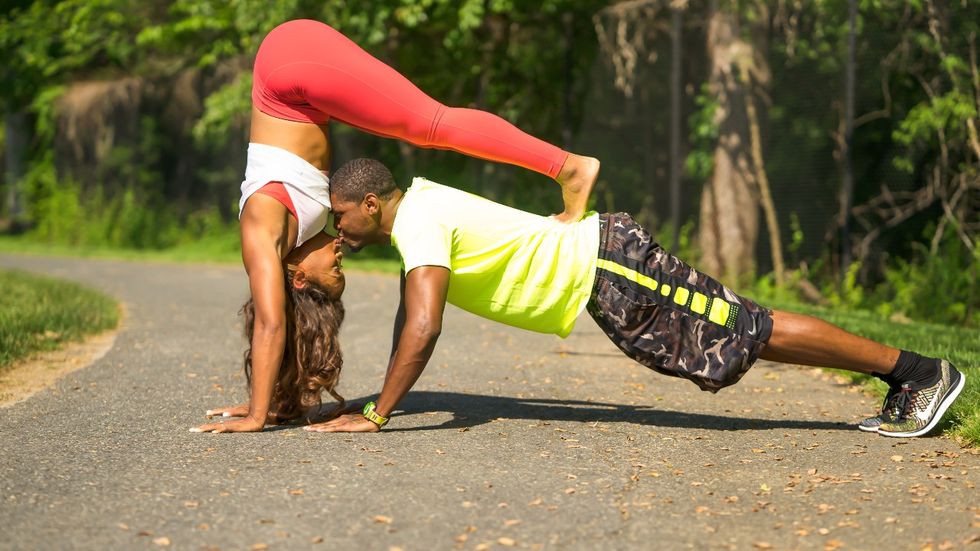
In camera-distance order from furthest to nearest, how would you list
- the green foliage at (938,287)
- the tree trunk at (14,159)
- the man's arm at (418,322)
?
the tree trunk at (14,159) < the green foliage at (938,287) < the man's arm at (418,322)

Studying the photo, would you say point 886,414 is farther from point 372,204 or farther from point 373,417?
point 372,204

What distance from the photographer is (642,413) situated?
5.80 metres

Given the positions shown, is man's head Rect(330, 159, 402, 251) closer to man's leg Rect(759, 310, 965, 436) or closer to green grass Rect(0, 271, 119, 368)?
man's leg Rect(759, 310, 965, 436)

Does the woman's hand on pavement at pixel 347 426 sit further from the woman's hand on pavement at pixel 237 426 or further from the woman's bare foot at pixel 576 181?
the woman's bare foot at pixel 576 181

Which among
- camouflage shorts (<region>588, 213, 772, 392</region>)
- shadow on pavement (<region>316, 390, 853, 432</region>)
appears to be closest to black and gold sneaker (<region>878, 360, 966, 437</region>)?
shadow on pavement (<region>316, 390, 853, 432</region>)

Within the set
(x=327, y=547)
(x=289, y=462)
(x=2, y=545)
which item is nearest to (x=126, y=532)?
(x=2, y=545)

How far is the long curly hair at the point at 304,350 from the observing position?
5328 millimetres

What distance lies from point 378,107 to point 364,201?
476 millimetres

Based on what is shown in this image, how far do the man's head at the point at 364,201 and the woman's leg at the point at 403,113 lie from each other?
0.92ft

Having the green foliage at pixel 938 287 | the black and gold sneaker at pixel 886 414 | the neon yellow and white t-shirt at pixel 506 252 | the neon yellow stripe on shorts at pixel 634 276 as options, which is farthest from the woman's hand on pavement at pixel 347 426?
the green foliage at pixel 938 287

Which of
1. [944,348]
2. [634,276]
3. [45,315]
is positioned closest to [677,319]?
[634,276]

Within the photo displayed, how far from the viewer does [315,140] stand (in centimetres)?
538

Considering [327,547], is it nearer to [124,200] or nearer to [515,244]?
[515,244]

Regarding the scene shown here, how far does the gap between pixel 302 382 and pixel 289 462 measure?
0.91 m
